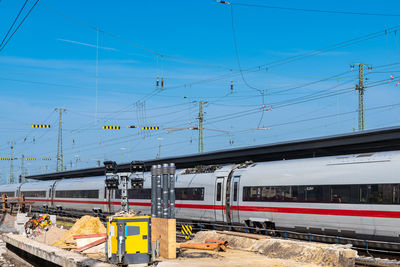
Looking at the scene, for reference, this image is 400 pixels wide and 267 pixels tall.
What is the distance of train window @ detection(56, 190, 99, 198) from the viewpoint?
4467cm

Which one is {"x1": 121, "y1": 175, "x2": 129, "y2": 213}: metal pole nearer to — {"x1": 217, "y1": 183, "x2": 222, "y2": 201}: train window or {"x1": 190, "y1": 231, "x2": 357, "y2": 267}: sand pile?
{"x1": 190, "y1": 231, "x2": 357, "y2": 267}: sand pile

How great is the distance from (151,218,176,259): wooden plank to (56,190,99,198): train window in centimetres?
2707

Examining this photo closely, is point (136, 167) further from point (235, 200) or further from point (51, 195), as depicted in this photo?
point (51, 195)

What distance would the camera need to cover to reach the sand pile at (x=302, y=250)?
1468 centimetres

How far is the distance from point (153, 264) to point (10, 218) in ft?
107

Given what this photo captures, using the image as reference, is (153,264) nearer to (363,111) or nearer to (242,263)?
(242,263)

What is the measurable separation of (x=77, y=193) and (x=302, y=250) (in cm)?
3584

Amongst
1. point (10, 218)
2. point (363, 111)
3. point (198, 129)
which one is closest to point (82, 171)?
point (10, 218)

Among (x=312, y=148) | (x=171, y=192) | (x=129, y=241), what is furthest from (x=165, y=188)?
(x=312, y=148)

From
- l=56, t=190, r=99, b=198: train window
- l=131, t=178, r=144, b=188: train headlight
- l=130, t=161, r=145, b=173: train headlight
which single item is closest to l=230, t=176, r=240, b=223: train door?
l=131, t=178, r=144, b=188: train headlight

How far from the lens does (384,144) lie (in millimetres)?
23656

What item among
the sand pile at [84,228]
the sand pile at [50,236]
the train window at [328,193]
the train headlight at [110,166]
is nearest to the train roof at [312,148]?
the train window at [328,193]

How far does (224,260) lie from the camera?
617 inches

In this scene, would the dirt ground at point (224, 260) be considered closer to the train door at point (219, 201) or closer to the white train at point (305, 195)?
the white train at point (305, 195)
